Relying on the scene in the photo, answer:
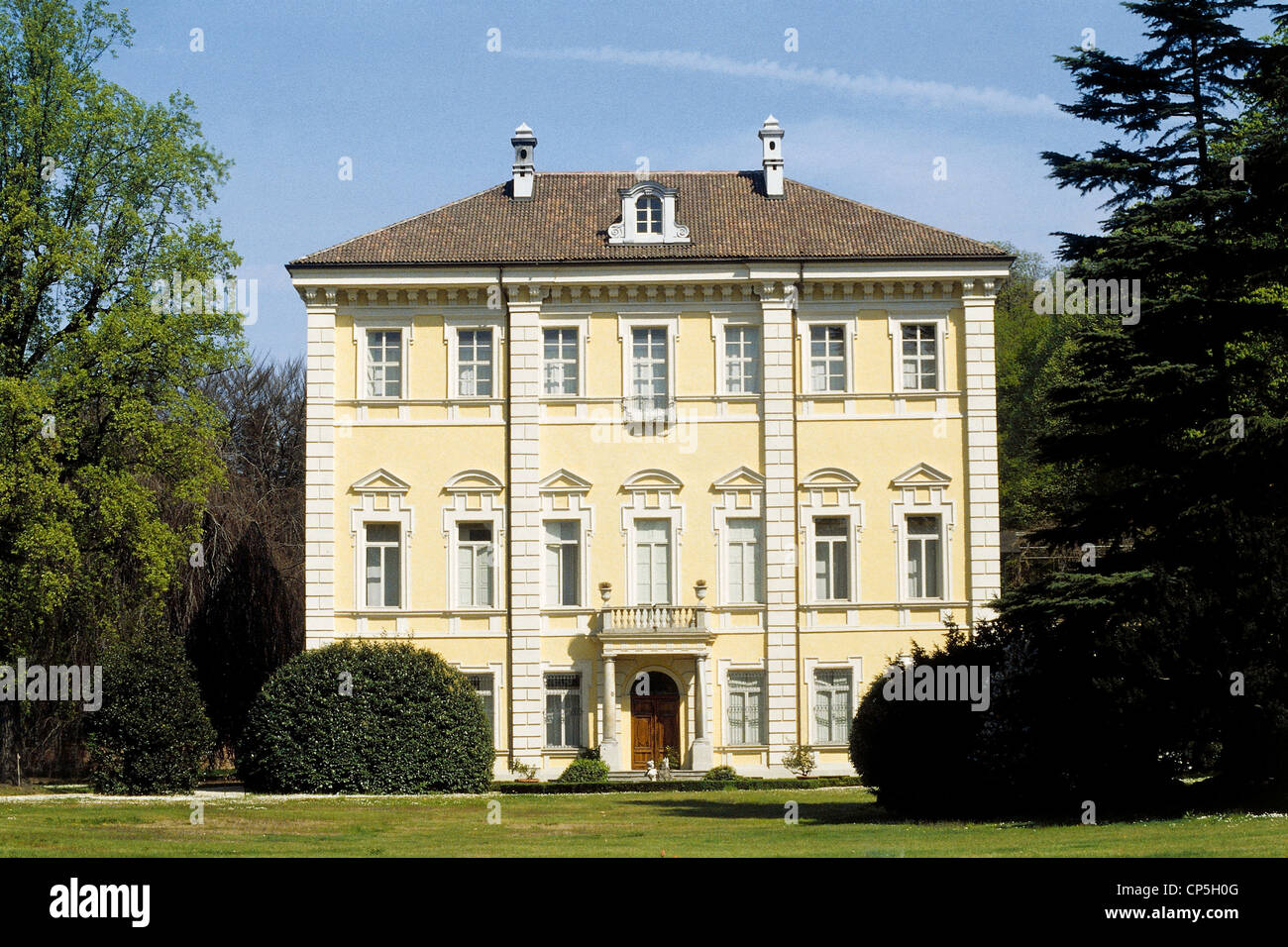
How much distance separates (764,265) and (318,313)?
11.4 metres

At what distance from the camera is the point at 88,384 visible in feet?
116

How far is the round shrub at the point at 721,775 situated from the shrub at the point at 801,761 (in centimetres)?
133

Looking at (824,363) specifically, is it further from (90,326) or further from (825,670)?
(90,326)

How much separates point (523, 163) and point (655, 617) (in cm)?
1352

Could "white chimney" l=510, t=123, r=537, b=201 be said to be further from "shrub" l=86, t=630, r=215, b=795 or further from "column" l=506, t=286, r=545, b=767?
"shrub" l=86, t=630, r=215, b=795

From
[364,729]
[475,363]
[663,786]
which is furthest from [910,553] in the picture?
[364,729]

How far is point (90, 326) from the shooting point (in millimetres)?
36625

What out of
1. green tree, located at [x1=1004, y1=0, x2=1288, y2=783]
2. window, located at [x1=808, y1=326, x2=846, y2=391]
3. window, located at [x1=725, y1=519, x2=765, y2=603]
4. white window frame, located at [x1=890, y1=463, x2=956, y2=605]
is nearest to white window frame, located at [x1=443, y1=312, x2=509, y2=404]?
window, located at [x1=725, y1=519, x2=765, y2=603]

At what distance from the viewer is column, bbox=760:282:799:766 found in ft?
131

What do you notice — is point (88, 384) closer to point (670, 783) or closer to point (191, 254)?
point (191, 254)

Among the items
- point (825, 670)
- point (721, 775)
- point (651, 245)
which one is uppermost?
point (651, 245)

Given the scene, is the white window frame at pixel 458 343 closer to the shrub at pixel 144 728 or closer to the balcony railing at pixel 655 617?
the balcony railing at pixel 655 617
